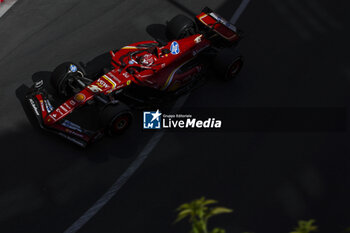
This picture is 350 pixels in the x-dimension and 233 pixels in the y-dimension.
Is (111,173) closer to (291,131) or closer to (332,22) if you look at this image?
(291,131)

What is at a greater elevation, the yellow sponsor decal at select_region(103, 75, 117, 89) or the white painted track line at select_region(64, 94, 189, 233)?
the yellow sponsor decal at select_region(103, 75, 117, 89)

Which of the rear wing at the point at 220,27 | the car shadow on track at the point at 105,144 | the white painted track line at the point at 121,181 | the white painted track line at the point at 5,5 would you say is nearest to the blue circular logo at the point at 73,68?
the car shadow on track at the point at 105,144

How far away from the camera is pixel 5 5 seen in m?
11.3

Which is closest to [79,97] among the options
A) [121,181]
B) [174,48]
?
[121,181]

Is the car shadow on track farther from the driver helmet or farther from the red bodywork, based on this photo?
the driver helmet

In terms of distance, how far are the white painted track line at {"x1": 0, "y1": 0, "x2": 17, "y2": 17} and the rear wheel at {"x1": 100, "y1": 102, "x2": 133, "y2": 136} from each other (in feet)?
18.6

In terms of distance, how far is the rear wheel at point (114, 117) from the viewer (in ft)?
24.0

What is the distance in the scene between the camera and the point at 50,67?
9383 millimetres

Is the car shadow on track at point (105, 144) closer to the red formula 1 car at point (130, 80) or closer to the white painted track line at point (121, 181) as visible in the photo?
the white painted track line at point (121, 181)

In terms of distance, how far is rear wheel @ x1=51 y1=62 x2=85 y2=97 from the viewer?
807 cm

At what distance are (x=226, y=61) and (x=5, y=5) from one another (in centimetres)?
685

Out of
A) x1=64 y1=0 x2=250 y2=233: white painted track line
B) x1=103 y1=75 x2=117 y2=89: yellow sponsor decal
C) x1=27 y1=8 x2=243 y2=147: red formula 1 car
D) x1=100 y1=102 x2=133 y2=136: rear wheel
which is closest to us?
x1=64 y1=0 x2=250 y2=233: white painted track line

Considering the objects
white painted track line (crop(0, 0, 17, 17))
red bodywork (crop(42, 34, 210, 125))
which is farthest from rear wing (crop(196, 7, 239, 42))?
white painted track line (crop(0, 0, 17, 17))

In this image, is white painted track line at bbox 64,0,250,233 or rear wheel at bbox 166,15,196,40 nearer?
white painted track line at bbox 64,0,250,233
